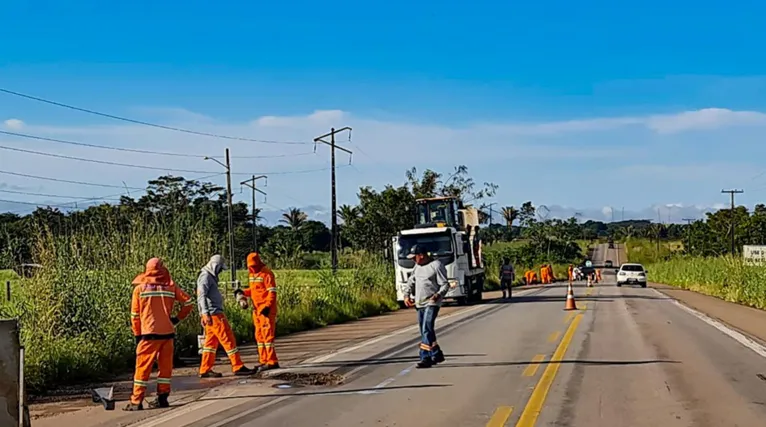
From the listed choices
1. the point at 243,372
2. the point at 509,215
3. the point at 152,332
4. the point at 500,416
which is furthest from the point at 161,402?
the point at 509,215

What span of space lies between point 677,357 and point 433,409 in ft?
22.5

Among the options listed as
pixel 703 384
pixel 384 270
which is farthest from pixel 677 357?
pixel 384 270

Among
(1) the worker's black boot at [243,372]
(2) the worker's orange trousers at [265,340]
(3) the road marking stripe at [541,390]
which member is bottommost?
(3) the road marking stripe at [541,390]

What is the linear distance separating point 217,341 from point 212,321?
37cm

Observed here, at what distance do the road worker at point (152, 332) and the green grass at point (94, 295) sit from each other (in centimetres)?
254

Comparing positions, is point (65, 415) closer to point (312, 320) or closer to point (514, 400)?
point (514, 400)

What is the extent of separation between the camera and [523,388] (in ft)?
37.5

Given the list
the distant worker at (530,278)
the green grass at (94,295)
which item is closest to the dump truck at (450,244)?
the green grass at (94,295)

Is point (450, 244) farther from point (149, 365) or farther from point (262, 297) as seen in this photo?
point (149, 365)

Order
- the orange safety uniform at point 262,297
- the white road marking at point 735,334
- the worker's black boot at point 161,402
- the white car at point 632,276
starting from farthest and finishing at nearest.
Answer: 1. the white car at point 632,276
2. the white road marking at point 735,334
3. the orange safety uniform at point 262,297
4. the worker's black boot at point 161,402

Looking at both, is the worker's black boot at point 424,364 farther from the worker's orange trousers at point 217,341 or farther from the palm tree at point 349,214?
the palm tree at point 349,214

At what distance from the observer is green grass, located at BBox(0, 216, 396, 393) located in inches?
534

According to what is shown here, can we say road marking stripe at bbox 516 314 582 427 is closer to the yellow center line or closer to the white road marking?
the yellow center line

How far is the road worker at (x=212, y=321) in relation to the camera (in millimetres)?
13250
